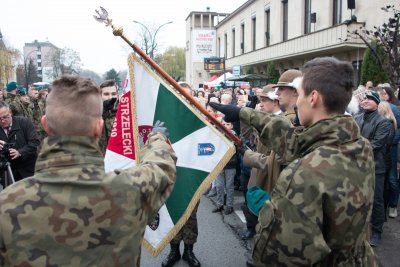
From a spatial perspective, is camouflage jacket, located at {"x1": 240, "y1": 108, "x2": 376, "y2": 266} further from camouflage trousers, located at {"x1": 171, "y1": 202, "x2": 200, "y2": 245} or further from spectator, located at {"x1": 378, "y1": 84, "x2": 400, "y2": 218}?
spectator, located at {"x1": 378, "y1": 84, "x2": 400, "y2": 218}

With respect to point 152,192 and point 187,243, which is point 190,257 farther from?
point 152,192

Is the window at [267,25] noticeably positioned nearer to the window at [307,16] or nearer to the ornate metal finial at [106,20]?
the window at [307,16]

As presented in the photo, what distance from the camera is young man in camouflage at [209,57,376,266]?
5.69ft

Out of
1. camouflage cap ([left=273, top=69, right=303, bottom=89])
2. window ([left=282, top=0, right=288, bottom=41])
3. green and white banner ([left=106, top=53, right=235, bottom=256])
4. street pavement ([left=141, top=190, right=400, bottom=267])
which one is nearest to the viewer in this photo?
green and white banner ([left=106, top=53, right=235, bottom=256])

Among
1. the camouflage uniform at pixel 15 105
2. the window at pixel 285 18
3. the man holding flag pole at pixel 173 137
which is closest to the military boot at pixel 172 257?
the man holding flag pole at pixel 173 137

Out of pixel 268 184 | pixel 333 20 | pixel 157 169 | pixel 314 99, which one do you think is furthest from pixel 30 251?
pixel 333 20

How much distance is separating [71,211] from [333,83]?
130 centimetres

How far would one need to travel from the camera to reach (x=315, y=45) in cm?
1959

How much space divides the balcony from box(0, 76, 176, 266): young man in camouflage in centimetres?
1420

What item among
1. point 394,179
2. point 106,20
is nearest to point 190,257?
point 106,20

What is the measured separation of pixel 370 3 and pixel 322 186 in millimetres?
16579

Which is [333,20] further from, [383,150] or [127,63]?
[127,63]

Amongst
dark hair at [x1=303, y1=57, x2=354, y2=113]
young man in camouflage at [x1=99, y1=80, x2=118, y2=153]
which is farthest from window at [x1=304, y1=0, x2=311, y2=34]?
dark hair at [x1=303, y1=57, x2=354, y2=113]

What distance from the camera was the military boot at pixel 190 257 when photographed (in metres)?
4.27
